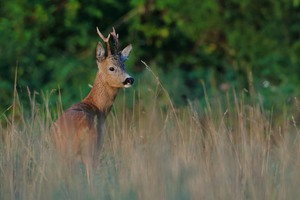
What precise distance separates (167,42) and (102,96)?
843 centimetres

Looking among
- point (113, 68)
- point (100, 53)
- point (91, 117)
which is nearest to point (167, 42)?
point (100, 53)

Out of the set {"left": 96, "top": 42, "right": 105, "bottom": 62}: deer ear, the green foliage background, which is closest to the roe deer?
{"left": 96, "top": 42, "right": 105, "bottom": 62}: deer ear

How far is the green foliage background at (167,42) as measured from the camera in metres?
15.3

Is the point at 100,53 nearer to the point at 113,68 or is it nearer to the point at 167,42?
the point at 113,68

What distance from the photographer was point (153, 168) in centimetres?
A: 681

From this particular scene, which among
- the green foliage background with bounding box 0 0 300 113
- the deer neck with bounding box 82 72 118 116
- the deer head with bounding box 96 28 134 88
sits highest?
the deer head with bounding box 96 28 134 88

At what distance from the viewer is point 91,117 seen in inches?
350

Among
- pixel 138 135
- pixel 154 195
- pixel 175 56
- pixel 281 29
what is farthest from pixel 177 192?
pixel 175 56

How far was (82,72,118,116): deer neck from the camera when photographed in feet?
30.9

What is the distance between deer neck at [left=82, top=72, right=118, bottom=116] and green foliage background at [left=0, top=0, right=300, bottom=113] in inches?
194

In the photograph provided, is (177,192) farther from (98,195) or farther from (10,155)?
(10,155)

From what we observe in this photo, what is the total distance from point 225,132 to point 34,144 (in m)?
1.25

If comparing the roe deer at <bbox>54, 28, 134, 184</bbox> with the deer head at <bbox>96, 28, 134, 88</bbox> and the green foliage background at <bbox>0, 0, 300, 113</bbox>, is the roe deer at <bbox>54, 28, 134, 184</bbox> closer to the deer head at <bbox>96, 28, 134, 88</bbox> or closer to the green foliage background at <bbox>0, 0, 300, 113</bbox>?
the deer head at <bbox>96, 28, 134, 88</bbox>

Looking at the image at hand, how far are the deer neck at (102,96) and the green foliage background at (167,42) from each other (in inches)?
194
